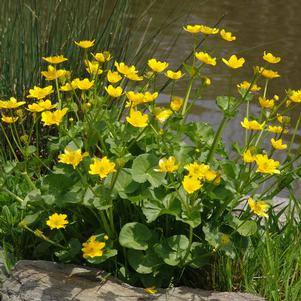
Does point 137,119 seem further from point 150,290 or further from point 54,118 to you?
point 150,290

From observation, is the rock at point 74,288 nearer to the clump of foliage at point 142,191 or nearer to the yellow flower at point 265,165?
the clump of foliage at point 142,191

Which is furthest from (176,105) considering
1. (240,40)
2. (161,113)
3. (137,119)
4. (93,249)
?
(240,40)

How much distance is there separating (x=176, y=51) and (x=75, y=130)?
2.88 metres

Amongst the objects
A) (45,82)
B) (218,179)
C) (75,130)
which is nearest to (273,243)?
(218,179)

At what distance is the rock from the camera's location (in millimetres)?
1994

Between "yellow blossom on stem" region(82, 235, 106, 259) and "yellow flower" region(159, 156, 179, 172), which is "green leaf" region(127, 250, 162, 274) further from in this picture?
"yellow flower" region(159, 156, 179, 172)

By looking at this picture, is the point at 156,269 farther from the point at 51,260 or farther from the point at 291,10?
the point at 291,10

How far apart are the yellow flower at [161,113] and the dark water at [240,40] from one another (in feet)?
5.02

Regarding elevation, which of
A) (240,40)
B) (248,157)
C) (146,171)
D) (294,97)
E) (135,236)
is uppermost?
(294,97)

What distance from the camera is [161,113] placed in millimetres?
2131

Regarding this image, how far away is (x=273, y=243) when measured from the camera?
7.17ft

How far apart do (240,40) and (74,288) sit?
12.3 feet

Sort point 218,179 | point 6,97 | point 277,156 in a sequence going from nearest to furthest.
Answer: point 218,179
point 6,97
point 277,156

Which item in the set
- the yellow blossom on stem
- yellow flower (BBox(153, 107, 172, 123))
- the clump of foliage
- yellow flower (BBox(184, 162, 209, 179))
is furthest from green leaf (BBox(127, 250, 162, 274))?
yellow flower (BBox(153, 107, 172, 123))
